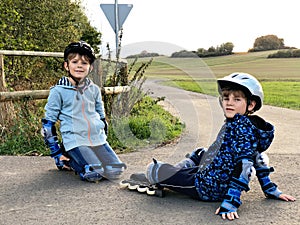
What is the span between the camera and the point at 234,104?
3.56 metres

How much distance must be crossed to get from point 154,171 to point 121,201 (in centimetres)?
38

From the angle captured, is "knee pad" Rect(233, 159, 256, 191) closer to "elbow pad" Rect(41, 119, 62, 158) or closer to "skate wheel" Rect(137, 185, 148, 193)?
"skate wheel" Rect(137, 185, 148, 193)

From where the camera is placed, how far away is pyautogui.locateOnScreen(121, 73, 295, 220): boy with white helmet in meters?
3.50

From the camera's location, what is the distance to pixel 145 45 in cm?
351

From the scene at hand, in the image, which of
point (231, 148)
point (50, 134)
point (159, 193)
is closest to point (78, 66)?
point (50, 134)

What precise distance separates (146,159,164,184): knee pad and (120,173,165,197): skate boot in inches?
3.3

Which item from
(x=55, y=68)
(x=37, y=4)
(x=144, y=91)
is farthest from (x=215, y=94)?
(x=37, y=4)

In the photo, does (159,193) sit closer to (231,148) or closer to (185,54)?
(231,148)

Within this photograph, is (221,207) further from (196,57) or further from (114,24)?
(114,24)

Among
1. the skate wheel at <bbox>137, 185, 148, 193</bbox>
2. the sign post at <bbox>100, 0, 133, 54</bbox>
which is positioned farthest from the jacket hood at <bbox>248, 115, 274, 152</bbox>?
the sign post at <bbox>100, 0, 133, 54</bbox>

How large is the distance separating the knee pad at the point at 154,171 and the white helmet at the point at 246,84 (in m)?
0.87

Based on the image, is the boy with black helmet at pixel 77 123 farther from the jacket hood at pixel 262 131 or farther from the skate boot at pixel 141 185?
the jacket hood at pixel 262 131

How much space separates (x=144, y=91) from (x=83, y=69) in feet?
9.76

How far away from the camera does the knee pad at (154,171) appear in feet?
12.8
